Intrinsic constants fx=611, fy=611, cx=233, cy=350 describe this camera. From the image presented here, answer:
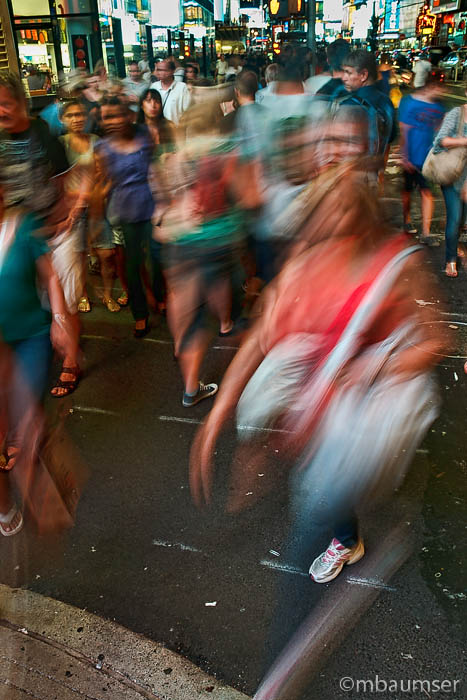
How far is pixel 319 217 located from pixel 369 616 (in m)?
1.84

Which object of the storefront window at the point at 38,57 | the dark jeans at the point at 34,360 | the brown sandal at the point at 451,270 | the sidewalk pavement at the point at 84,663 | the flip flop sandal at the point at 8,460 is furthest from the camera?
the storefront window at the point at 38,57

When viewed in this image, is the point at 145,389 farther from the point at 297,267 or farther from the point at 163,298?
the point at 297,267

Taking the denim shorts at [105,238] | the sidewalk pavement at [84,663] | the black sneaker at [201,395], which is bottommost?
the black sneaker at [201,395]

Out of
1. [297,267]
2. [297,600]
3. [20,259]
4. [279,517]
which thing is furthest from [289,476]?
[20,259]

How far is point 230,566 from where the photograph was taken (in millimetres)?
3213

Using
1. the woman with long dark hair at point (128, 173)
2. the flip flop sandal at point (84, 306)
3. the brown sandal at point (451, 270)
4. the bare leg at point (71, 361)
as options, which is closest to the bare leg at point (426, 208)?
the brown sandal at point (451, 270)

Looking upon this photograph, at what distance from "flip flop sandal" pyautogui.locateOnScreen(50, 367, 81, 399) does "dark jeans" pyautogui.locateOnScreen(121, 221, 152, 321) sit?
1027 mm

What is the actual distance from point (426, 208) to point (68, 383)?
17.4 ft

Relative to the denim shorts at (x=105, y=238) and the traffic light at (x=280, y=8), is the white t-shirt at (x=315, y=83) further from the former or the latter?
the traffic light at (x=280, y=8)

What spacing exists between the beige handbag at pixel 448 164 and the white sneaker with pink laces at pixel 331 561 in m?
4.63

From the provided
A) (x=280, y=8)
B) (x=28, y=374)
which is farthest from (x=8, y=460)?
(x=280, y=8)

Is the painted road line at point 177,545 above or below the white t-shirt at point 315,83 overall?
below

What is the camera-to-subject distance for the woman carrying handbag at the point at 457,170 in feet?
20.0

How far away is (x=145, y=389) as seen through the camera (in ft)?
16.7
